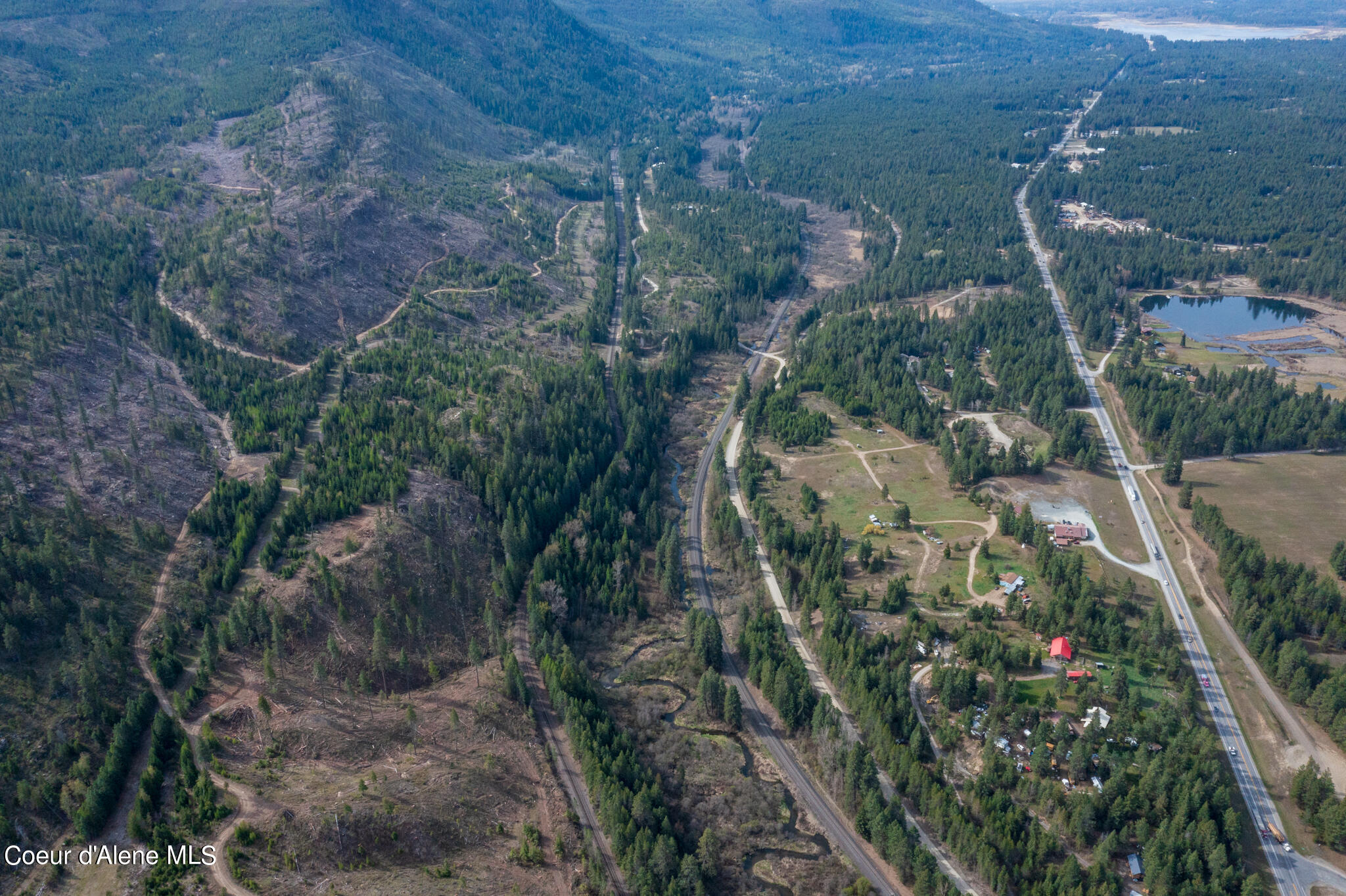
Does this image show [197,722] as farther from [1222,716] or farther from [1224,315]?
[1224,315]

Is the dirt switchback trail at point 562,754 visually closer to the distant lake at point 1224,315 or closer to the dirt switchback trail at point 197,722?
the dirt switchback trail at point 197,722

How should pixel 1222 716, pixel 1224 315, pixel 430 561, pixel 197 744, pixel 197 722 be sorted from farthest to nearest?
1. pixel 1224 315
2. pixel 430 561
3. pixel 1222 716
4. pixel 197 722
5. pixel 197 744

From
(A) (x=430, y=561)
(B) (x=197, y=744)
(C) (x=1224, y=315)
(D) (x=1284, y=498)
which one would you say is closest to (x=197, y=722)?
A: (B) (x=197, y=744)

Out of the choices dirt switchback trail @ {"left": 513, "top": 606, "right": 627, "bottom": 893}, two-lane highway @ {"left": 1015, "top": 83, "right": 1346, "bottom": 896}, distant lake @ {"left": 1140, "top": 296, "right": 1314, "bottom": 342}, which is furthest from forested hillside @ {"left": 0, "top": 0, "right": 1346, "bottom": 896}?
distant lake @ {"left": 1140, "top": 296, "right": 1314, "bottom": 342}

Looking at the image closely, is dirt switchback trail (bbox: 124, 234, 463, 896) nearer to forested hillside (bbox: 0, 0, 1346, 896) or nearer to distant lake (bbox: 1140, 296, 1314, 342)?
forested hillside (bbox: 0, 0, 1346, 896)

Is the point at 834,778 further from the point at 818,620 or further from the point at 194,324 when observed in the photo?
the point at 194,324

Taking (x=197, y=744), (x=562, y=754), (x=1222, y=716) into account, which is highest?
(x=1222, y=716)

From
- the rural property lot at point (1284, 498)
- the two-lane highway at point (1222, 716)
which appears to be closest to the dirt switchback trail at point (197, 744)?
the two-lane highway at point (1222, 716)
